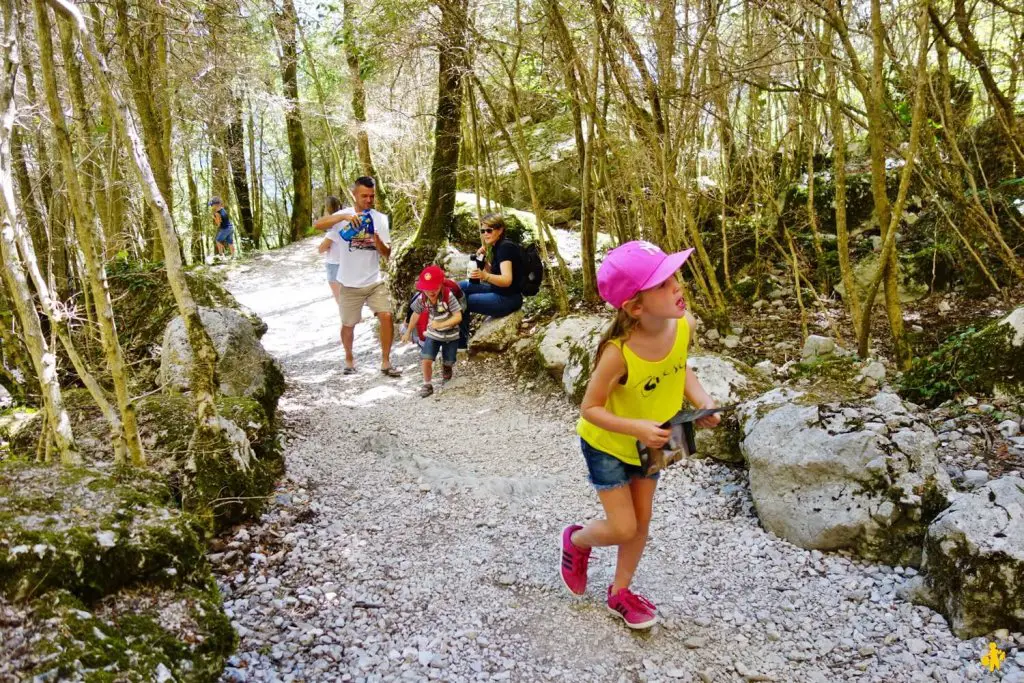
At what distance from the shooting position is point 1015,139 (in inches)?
187

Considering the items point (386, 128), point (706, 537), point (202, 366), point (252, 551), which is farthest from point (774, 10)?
point (386, 128)

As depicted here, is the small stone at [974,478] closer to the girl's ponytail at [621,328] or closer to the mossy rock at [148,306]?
the girl's ponytail at [621,328]

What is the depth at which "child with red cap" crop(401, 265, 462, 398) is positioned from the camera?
6012 mm

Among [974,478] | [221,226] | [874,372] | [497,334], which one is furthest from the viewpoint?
[221,226]

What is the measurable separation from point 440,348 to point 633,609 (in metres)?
3.93

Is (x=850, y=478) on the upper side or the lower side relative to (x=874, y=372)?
lower

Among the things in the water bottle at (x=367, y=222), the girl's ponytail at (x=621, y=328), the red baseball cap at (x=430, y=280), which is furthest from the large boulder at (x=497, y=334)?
the girl's ponytail at (x=621, y=328)

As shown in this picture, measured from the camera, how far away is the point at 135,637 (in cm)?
206

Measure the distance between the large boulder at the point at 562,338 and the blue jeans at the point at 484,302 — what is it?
672mm

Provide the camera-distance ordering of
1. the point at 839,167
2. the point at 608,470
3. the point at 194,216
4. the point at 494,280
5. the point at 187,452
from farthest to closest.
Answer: the point at 194,216
the point at 494,280
the point at 839,167
the point at 187,452
the point at 608,470

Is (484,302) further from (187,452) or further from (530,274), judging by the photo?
(187,452)

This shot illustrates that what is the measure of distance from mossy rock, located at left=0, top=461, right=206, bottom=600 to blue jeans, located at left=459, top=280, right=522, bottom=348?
395cm

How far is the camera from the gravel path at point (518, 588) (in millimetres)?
2436

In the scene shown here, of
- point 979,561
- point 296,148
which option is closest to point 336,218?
point 979,561
